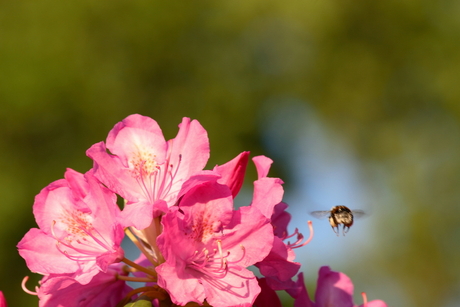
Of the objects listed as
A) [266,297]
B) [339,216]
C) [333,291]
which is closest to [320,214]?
[339,216]

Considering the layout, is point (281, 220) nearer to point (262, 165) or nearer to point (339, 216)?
point (262, 165)

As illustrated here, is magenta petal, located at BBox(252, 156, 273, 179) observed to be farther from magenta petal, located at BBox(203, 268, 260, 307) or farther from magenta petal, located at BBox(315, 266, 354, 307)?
magenta petal, located at BBox(315, 266, 354, 307)

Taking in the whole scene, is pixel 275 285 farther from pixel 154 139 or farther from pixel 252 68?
pixel 252 68

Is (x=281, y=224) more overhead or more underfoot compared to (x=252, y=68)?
more underfoot

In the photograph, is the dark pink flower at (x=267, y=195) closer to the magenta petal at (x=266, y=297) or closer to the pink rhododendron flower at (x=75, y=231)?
the magenta petal at (x=266, y=297)

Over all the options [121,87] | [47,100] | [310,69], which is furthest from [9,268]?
[310,69]

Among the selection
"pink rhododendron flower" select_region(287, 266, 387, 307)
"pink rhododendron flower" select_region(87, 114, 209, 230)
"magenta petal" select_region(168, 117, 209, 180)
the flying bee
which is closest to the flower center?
"pink rhododendron flower" select_region(87, 114, 209, 230)
